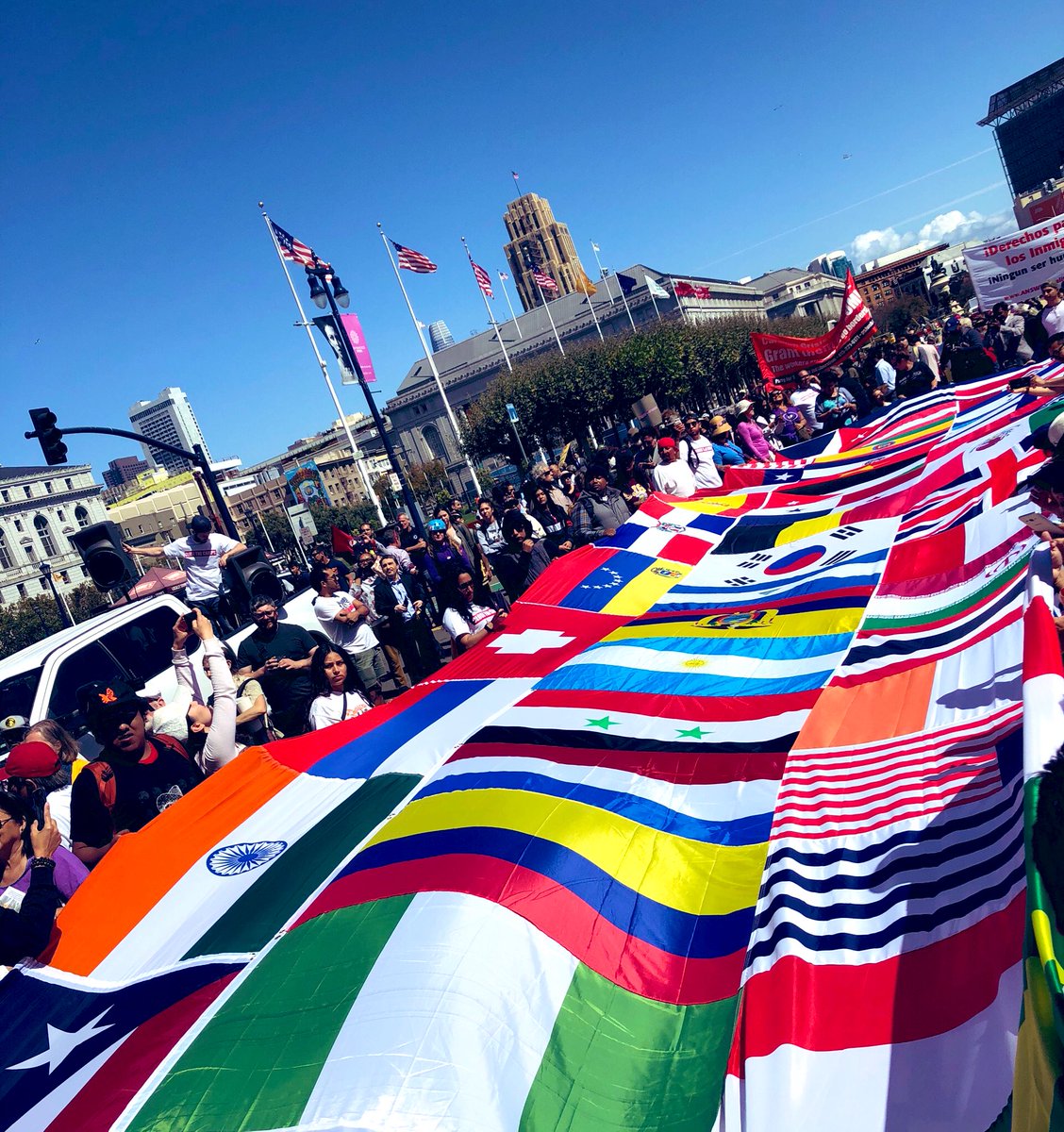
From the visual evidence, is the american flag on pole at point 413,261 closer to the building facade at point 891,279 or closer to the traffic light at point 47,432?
the traffic light at point 47,432

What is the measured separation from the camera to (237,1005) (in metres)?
2.73

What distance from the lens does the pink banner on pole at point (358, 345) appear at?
796 inches

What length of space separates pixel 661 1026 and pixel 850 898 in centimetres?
78

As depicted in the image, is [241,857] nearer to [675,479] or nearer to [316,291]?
[675,479]

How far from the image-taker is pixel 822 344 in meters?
14.3

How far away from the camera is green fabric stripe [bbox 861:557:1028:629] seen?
4238 millimetres

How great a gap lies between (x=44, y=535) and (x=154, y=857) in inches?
4001

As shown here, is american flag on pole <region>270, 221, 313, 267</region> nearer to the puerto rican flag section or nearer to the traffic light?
the traffic light

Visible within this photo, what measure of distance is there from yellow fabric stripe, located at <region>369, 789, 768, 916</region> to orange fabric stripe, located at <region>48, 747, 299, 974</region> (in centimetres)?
102

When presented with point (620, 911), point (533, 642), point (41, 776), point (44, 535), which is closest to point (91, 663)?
point (41, 776)

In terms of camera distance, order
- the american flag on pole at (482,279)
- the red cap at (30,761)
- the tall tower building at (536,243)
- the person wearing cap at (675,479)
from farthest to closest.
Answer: the tall tower building at (536,243) → the american flag on pole at (482,279) → the person wearing cap at (675,479) → the red cap at (30,761)

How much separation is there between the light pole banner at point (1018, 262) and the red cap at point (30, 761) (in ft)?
49.2

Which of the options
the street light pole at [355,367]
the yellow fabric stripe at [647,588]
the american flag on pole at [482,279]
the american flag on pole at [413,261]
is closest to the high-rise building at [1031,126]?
the american flag on pole at [482,279]

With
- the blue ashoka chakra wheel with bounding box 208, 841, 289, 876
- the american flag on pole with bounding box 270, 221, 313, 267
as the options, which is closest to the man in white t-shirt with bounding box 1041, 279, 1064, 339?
the blue ashoka chakra wheel with bounding box 208, 841, 289, 876
